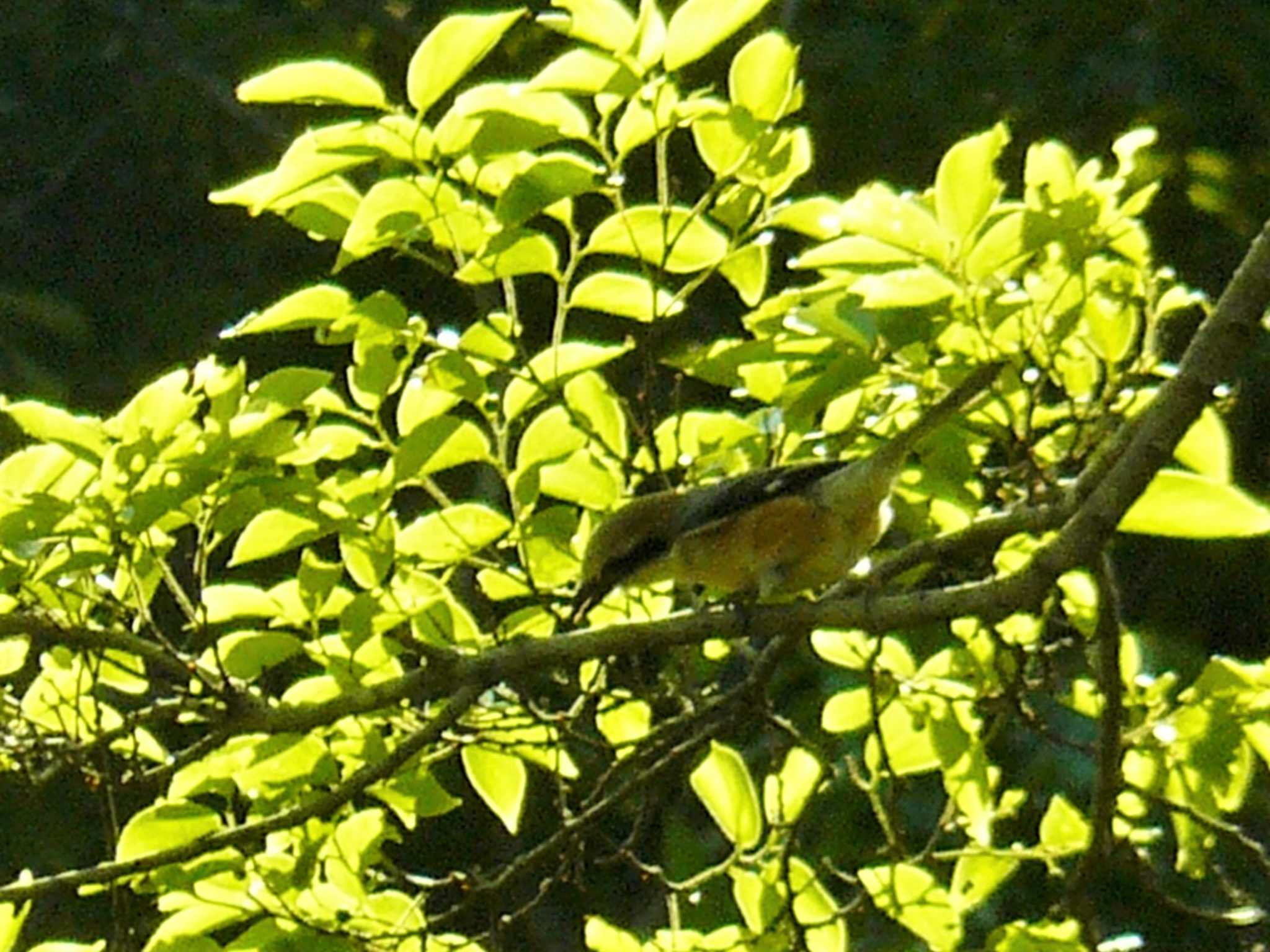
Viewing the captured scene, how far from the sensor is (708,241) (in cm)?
233

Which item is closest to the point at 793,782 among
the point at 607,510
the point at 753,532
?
the point at 753,532

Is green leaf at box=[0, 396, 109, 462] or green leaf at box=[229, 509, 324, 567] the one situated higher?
green leaf at box=[0, 396, 109, 462]

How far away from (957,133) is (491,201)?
3.54 meters

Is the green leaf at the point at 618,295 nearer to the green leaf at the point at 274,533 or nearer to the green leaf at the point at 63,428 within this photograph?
the green leaf at the point at 274,533

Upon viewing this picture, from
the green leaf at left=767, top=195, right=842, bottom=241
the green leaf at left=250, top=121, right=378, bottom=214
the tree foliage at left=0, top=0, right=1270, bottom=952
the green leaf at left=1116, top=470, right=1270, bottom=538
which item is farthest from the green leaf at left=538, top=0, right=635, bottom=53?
the green leaf at left=1116, top=470, right=1270, bottom=538

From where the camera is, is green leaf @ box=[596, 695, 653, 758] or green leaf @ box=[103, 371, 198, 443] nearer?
green leaf @ box=[103, 371, 198, 443]

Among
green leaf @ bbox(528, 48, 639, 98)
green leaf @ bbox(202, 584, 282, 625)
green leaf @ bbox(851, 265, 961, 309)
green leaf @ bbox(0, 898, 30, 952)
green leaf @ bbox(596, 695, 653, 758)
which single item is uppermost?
green leaf @ bbox(528, 48, 639, 98)

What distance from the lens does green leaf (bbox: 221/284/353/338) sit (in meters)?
2.24

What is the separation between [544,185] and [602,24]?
0.54ft

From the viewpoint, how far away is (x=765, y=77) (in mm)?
2162

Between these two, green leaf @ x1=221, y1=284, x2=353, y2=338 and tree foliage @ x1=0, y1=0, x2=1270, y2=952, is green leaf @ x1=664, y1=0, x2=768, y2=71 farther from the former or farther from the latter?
green leaf @ x1=221, y1=284, x2=353, y2=338

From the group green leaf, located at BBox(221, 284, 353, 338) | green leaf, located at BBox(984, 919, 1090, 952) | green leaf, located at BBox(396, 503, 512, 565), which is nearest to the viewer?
green leaf, located at BBox(221, 284, 353, 338)

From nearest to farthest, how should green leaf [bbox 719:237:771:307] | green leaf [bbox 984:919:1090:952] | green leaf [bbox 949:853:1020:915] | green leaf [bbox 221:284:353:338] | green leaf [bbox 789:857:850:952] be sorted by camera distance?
1. green leaf [bbox 221:284:353:338]
2. green leaf [bbox 719:237:771:307]
3. green leaf [bbox 984:919:1090:952]
4. green leaf [bbox 789:857:850:952]
5. green leaf [bbox 949:853:1020:915]

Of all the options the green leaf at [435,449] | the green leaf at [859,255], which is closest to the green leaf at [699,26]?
the green leaf at [859,255]
